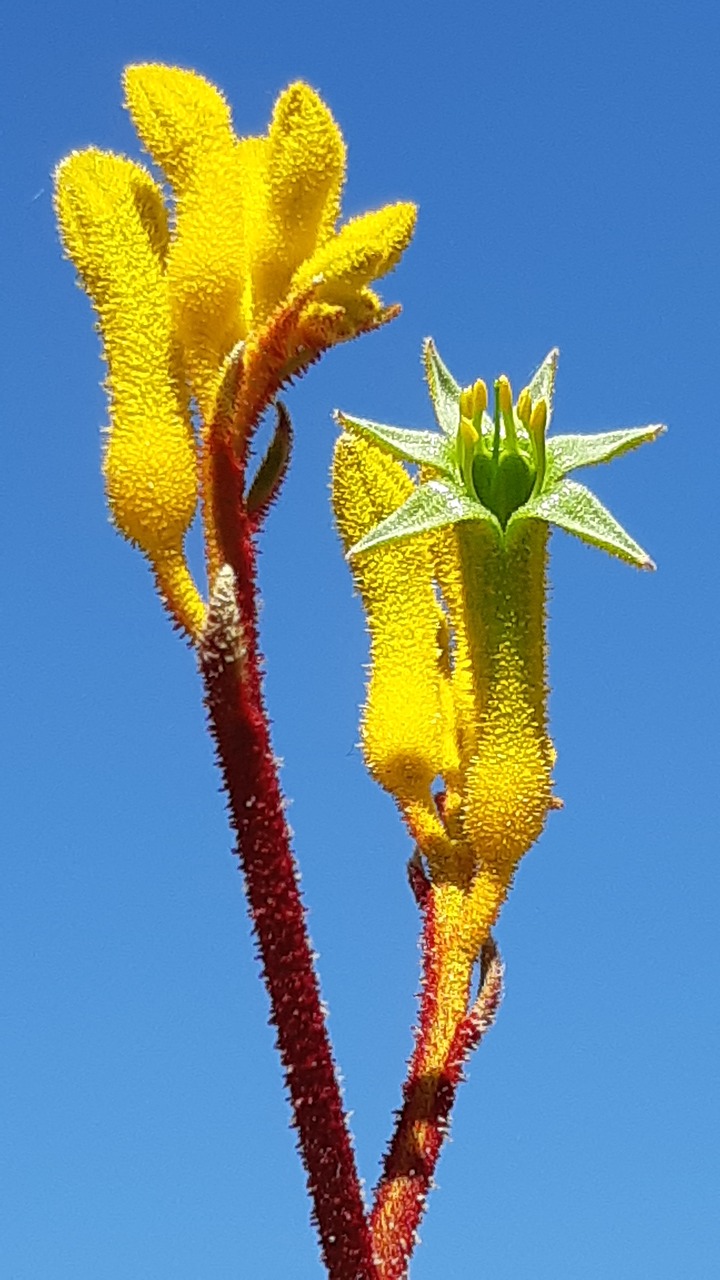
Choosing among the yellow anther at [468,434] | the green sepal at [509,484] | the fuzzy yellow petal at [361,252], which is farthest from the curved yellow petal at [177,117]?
the green sepal at [509,484]

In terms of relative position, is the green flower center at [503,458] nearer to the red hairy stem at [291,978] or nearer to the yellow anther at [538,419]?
the yellow anther at [538,419]

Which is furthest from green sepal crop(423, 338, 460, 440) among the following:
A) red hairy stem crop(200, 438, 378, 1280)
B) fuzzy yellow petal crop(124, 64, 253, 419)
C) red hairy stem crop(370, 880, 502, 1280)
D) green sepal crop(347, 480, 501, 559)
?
red hairy stem crop(370, 880, 502, 1280)

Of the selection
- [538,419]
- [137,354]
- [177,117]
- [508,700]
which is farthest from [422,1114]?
[177,117]

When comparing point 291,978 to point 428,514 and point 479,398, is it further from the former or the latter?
point 479,398

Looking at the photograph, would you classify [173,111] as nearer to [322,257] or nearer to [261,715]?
[322,257]

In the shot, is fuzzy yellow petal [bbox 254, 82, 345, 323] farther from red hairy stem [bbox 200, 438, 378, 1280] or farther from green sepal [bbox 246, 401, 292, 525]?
red hairy stem [bbox 200, 438, 378, 1280]
